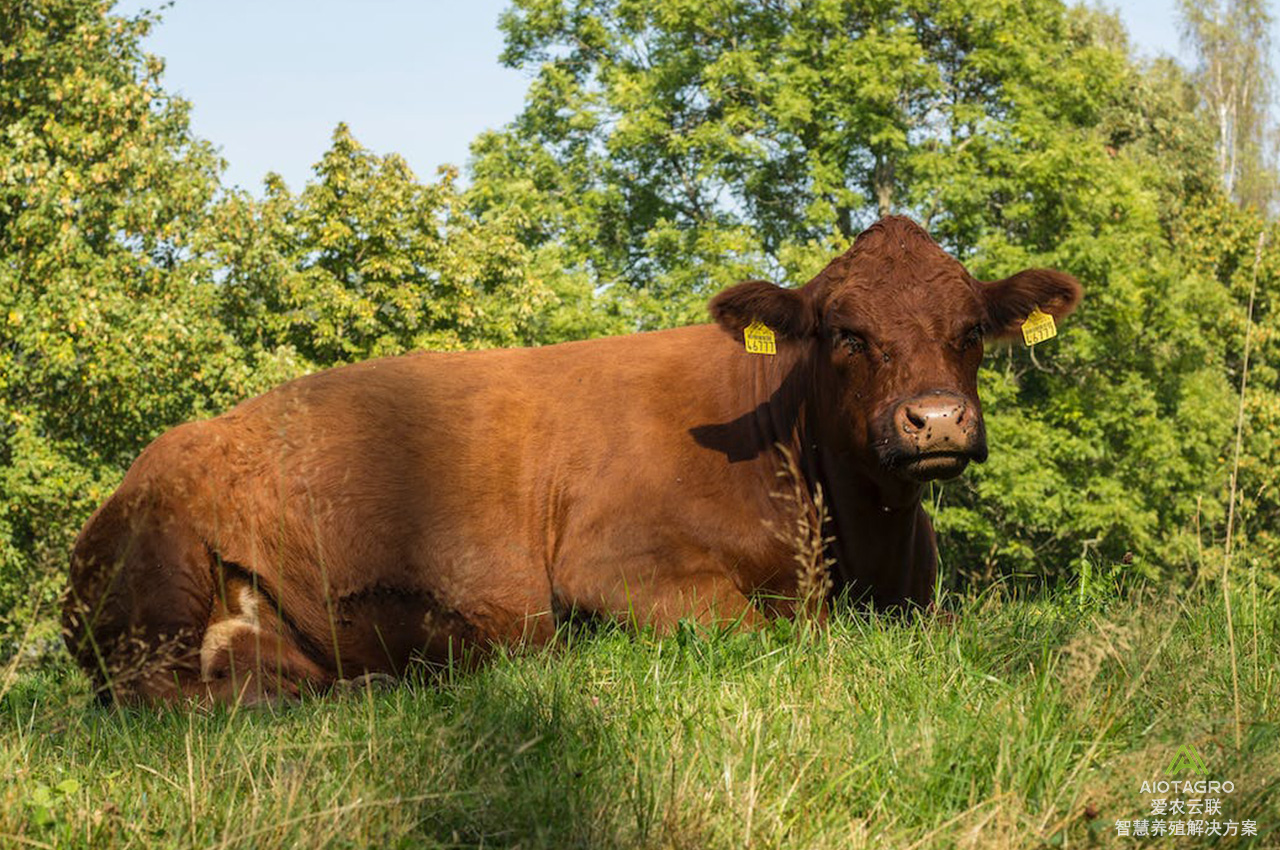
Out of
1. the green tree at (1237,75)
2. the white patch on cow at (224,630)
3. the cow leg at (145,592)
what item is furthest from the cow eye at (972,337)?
the green tree at (1237,75)

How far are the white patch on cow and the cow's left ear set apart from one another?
3660 mm

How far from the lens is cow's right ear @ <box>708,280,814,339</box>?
6.08 m

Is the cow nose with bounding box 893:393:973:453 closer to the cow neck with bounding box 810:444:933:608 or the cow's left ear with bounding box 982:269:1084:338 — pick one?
the cow neck with bounding box 810:444:933:608

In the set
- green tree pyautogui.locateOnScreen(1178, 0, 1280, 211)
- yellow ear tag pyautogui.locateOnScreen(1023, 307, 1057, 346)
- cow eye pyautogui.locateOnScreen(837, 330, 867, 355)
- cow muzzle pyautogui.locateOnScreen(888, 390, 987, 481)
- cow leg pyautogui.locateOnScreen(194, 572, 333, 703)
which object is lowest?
cow leg pyautogui.locateOnScreen(194, 572, 333, 703)

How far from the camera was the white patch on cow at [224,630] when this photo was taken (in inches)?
228

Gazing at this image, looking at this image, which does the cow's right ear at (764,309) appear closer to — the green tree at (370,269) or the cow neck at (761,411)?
the cow neck at (761,411)

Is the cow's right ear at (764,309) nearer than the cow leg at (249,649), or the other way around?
the cow leg at (249,649)

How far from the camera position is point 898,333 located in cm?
558

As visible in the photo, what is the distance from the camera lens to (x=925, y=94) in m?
30.8

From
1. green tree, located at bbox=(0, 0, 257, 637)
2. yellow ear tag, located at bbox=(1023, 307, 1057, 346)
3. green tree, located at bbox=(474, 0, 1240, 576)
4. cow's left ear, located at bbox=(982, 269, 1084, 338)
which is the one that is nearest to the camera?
cow's left ear, located at bbox=(982, 269, 1084, 338)

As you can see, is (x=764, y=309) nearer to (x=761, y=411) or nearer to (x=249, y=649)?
(x=761, y=411)

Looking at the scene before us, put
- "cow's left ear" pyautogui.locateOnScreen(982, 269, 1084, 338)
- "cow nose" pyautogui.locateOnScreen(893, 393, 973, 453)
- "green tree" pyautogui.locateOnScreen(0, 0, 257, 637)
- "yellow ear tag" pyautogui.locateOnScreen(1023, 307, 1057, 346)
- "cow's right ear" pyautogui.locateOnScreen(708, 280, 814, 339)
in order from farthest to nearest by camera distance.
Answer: "green tree" pyautogui.locateOnScreen(0, 0, 257, 637)
"yellow ear tag" pyautogui.locateOnScreen(1023, 307, 1057, 346)
"cow's left ear" pyautogui.locateOnScreen(982, 269, 1084, 338)
"cow's right ear" pyautogui.locateOnScreen(708, 280, 814, 339)
"cow nose" pyautogui.locateOnScreen(893, 393, 973, 453)

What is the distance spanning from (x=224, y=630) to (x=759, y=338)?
2.76 m

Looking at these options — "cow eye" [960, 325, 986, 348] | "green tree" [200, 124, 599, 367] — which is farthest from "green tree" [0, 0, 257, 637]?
"cow eye" [960, 325, 986, 348]
